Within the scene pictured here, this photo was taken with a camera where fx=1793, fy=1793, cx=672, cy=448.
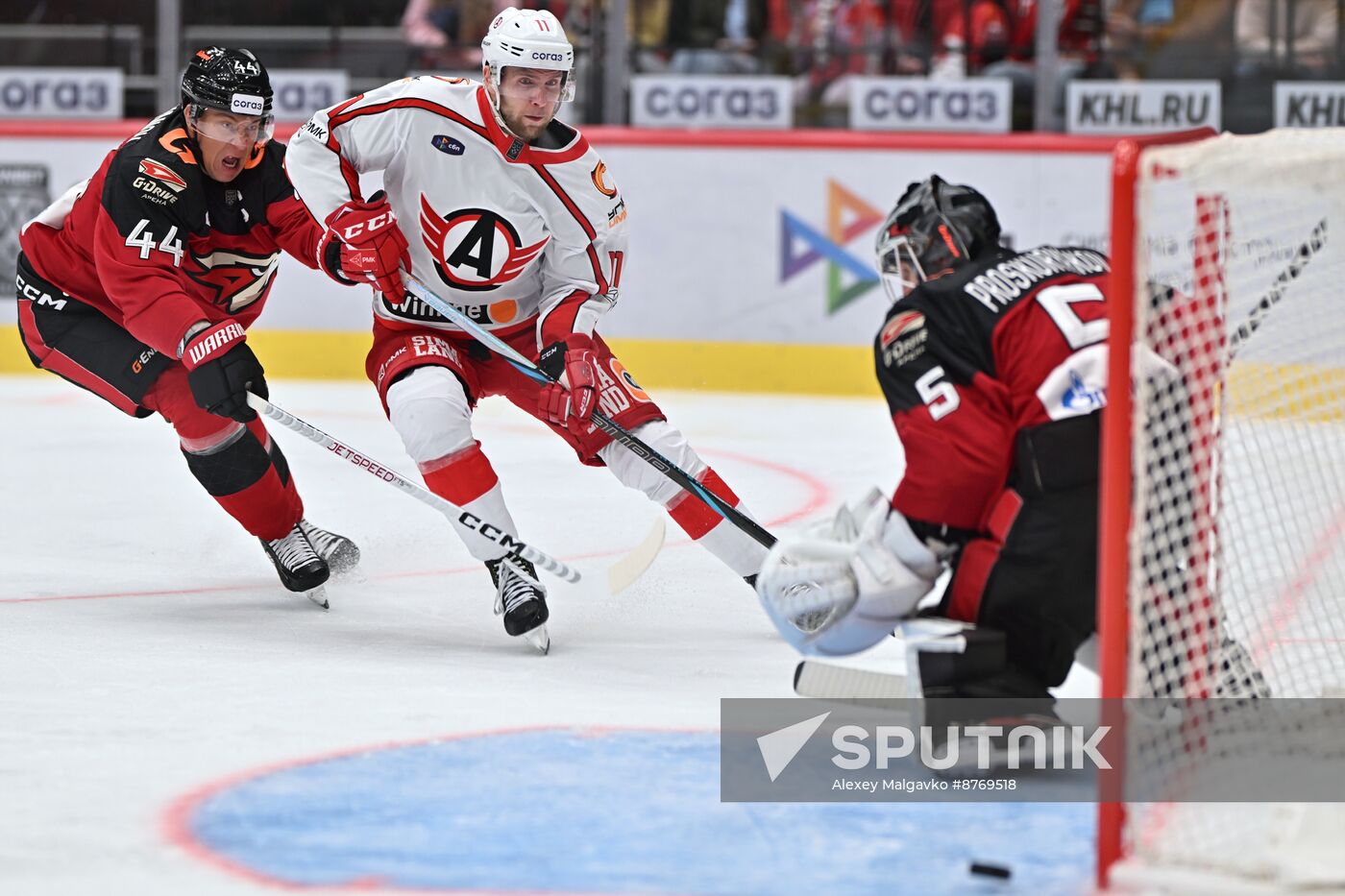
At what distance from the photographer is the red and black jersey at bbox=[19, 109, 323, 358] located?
3.31 metres

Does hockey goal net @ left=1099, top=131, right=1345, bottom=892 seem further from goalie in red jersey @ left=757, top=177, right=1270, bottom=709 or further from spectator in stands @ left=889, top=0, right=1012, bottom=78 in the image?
spectator in stands @ left=889, top=0, right=1012, bottom=78

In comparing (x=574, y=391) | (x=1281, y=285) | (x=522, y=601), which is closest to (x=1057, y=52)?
(x=574, y=391)

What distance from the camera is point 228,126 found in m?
3.36

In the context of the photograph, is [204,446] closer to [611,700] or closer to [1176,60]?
[611,700]

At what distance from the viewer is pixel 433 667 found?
9.59 feet

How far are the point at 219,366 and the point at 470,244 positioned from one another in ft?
1.67

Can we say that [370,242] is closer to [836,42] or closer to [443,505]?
[443,505]

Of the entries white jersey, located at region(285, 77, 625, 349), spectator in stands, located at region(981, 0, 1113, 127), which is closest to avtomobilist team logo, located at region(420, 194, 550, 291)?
white jersey, located at region(285, 77, 625, 349)

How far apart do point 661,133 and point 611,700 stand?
4.22 m

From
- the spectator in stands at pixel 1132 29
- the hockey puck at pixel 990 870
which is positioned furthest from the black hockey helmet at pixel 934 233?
the spectator in stands at pixel 1132 29

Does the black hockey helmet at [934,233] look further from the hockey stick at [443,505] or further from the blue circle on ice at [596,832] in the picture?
the hockey stick at [443,505]

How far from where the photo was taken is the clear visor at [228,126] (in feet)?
11.0

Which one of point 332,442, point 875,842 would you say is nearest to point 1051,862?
point 875,842

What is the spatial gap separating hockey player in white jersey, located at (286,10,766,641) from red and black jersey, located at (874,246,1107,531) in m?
1.07
